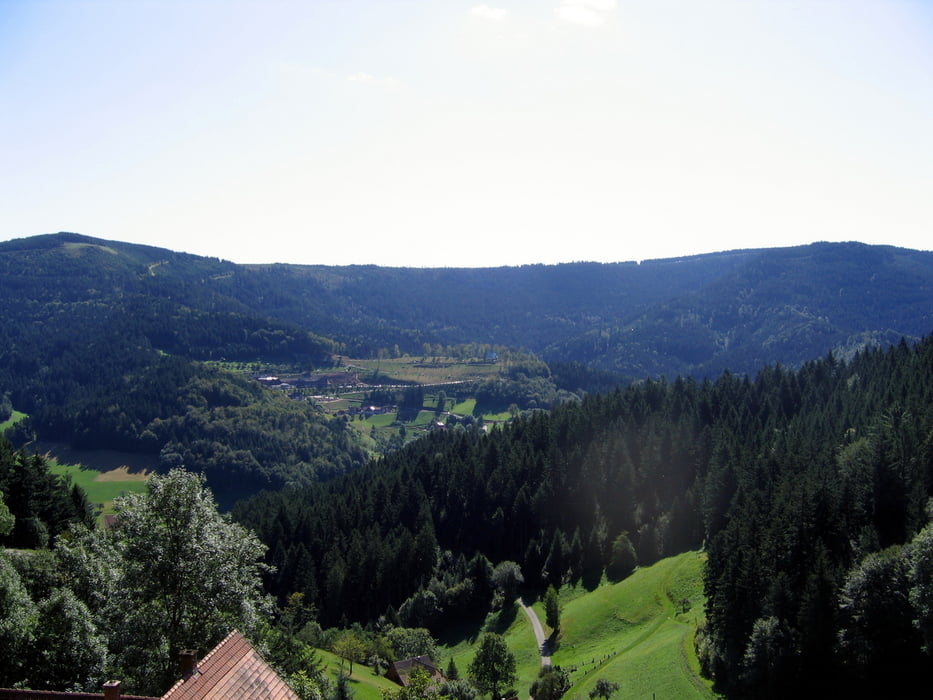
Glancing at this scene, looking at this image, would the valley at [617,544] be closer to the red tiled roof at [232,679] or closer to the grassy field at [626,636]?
the grassy field at [626,636]

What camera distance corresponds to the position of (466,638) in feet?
339

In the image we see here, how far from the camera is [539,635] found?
315 feet

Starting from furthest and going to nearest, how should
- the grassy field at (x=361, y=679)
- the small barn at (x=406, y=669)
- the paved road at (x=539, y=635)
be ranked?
the paved road at (x=539, y=635), the small barn at (x=406, y=669), the grassy field at (x=361, y=679)

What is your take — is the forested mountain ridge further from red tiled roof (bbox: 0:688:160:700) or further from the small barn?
red tiled roof (bbox: 0:688:160:700)

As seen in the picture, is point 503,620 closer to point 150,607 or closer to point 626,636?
point 626,636

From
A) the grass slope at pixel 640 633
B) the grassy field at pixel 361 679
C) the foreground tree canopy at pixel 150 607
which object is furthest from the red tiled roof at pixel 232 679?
the grass slope at pixel 640 633

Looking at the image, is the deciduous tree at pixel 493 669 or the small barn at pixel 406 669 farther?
the small barn at pixel 406 669

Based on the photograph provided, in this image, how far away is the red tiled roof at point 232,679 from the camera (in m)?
17.9

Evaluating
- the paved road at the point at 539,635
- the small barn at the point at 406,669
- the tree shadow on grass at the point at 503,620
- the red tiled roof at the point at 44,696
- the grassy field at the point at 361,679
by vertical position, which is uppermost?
the red tiled roof at the point at 44,696

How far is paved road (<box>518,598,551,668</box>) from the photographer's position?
290 ft

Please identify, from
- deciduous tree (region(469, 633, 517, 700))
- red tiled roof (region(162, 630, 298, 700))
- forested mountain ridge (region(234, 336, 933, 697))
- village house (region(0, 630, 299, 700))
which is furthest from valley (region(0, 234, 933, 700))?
red tiled roof (region(162, 630, 298, 700))

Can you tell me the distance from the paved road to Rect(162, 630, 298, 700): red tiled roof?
7297 cm

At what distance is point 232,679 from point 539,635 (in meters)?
84.6

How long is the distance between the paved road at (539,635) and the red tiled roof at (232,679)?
239ft
